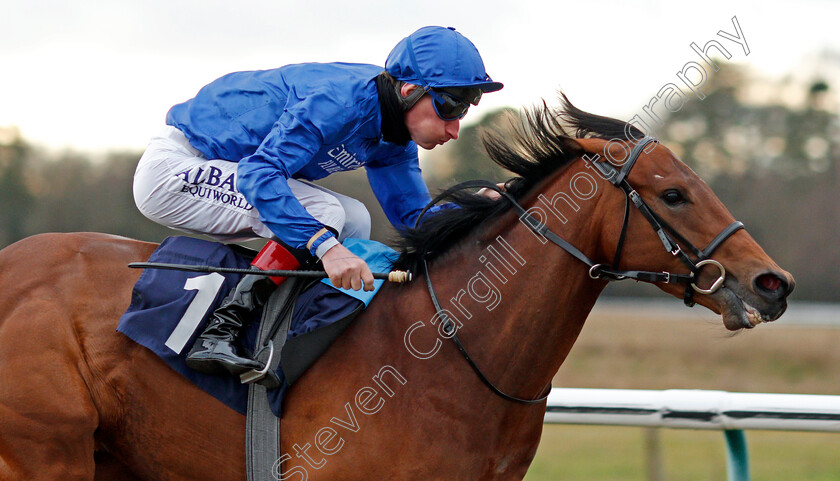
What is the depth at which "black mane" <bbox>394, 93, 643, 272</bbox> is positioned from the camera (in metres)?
3.00

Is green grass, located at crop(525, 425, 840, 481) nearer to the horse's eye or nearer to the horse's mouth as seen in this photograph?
the horse's mouth

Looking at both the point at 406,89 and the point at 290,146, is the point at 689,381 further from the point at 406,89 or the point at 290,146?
the point at 290,146

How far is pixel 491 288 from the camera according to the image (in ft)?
9.45

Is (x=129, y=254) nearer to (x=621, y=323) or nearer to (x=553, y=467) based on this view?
(x=553, y=467)

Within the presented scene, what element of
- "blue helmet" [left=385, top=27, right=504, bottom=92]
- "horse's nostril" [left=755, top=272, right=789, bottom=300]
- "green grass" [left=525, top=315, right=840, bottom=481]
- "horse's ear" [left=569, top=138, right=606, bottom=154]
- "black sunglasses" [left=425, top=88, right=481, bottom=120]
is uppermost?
"blue helmet" [left=385, top=27, right=504, bottom=92]

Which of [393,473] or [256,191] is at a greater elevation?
[256,191]

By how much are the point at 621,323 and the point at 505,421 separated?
15928 mm

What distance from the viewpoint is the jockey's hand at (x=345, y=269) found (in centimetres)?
277

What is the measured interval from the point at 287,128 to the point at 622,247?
125cm

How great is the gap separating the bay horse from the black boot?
0.16 metres

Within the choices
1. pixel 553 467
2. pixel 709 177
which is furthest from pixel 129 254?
pixel 709 177

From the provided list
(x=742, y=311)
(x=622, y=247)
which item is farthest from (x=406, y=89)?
(x=742, y=311)

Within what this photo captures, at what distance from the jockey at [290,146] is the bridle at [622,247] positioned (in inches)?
16.3

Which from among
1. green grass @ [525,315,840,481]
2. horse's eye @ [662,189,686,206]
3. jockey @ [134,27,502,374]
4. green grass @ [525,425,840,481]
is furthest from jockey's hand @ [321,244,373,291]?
green grass @ [525,315,840,481]
